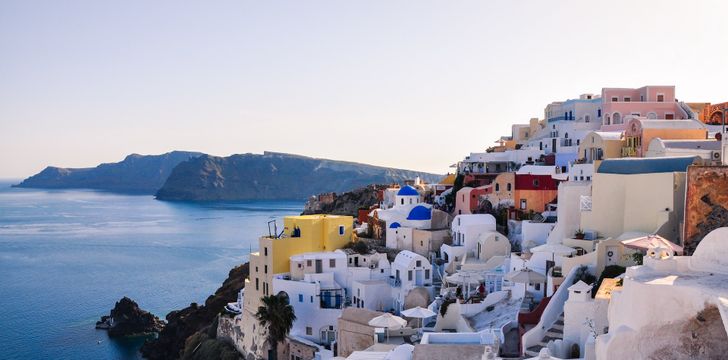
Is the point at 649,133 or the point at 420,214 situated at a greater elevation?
the point at 649,133

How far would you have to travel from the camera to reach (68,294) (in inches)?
2518

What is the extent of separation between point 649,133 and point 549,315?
560 inches

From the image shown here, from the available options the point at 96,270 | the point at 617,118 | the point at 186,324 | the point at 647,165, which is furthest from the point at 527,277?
the point at 96,270

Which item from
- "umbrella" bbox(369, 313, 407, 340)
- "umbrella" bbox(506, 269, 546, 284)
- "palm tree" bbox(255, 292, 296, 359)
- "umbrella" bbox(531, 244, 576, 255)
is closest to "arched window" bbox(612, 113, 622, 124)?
"umbrella" bbox(531, 244, 576, 255)

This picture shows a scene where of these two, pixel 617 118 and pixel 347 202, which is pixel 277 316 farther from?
pixel 347 202

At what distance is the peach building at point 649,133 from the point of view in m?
30.0

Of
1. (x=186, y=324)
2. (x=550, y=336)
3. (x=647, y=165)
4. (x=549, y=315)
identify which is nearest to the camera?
(x=550, y=336)

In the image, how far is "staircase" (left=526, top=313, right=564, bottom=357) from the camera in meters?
17.5

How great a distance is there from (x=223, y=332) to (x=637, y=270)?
93.0 ft

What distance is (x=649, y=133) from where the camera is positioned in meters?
30.0

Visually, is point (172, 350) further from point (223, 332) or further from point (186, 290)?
point (186, 290)

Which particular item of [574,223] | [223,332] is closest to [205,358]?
[223,332]

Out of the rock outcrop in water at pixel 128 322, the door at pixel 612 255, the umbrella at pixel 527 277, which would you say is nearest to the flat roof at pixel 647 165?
the door at pixel 612 255

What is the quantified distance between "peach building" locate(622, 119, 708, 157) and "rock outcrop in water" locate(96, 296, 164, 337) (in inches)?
1481
